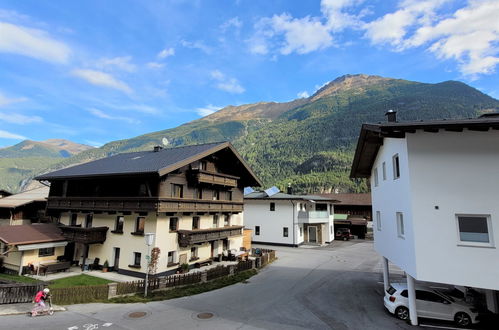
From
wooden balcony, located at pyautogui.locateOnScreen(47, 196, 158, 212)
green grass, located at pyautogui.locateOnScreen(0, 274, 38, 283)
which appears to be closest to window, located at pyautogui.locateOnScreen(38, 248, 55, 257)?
green grass, located at pyautogui.locateOnScreen(0, 274, 38, 283)

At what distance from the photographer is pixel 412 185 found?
11133 mm

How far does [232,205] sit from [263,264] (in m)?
7.19

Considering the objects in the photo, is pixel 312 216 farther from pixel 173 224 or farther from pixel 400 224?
pixel 400 224

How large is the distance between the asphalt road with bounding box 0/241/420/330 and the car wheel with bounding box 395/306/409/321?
342 mm

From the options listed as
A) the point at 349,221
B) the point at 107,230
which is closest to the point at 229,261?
the point at 107,230

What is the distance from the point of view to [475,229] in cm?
1054

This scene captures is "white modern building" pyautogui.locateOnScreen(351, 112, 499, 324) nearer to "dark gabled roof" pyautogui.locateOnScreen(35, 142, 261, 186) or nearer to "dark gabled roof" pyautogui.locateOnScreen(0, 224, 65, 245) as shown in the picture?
"dark gabled roof" pyautogui.locateOnScreen(35, 142, 261, 186)

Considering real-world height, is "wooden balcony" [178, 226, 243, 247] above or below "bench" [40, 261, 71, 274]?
above

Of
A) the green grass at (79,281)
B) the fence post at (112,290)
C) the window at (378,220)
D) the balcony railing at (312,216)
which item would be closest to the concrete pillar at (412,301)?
the window at (378,220)

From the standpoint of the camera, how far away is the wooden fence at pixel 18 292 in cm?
1415

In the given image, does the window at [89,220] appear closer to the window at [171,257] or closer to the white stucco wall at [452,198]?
the window at [171,257]

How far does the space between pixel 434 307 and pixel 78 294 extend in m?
18.8

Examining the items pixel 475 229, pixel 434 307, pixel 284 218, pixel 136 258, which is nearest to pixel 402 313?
pixel 434 307

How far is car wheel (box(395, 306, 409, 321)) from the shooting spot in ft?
44.1
